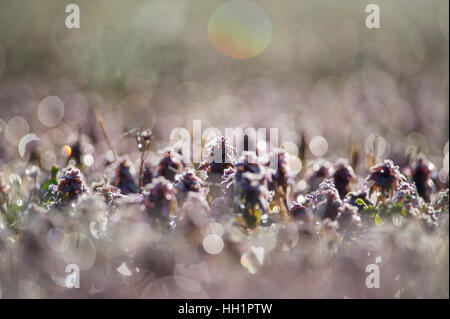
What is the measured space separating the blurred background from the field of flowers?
40 millimetres

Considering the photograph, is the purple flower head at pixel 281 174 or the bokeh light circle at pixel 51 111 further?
the bokeh light circle at pixel 51 111

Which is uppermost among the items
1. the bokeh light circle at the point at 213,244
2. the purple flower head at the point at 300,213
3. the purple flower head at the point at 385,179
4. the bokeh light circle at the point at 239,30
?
the bokeh light circle at the point at 239,30

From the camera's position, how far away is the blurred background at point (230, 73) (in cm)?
413

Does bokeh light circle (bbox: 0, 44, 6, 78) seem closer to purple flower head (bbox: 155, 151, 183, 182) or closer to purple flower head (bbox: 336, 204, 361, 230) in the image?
purple flower head (bbox: 155, 151, 183, 182)

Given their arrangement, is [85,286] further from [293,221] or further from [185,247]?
[293,221]

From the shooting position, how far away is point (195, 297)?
1379 millimetres

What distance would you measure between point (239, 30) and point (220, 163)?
7.88m

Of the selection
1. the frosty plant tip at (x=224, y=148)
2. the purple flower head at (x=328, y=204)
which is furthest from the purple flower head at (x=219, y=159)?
the purple flower head at (x=328, y=204)

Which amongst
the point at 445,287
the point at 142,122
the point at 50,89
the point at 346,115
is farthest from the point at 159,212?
the point at 50,89

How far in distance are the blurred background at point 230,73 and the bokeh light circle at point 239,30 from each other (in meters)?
0.03

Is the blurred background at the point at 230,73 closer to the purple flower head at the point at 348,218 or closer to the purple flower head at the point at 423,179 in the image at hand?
the purple flower head at the point at 423,179

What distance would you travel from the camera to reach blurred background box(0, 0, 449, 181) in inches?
163

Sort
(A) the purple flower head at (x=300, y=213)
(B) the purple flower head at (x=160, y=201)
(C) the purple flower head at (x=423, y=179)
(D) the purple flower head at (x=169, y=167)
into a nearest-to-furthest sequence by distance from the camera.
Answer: (B) the purple flower head at (x=160, y=201) → (A) the purple flower head at (x=300, y=213) → (D) the purple flower head at (x=169, y=167) → (C) the purple flower head at (x=423, y=179)

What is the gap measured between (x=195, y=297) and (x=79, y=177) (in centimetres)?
68
